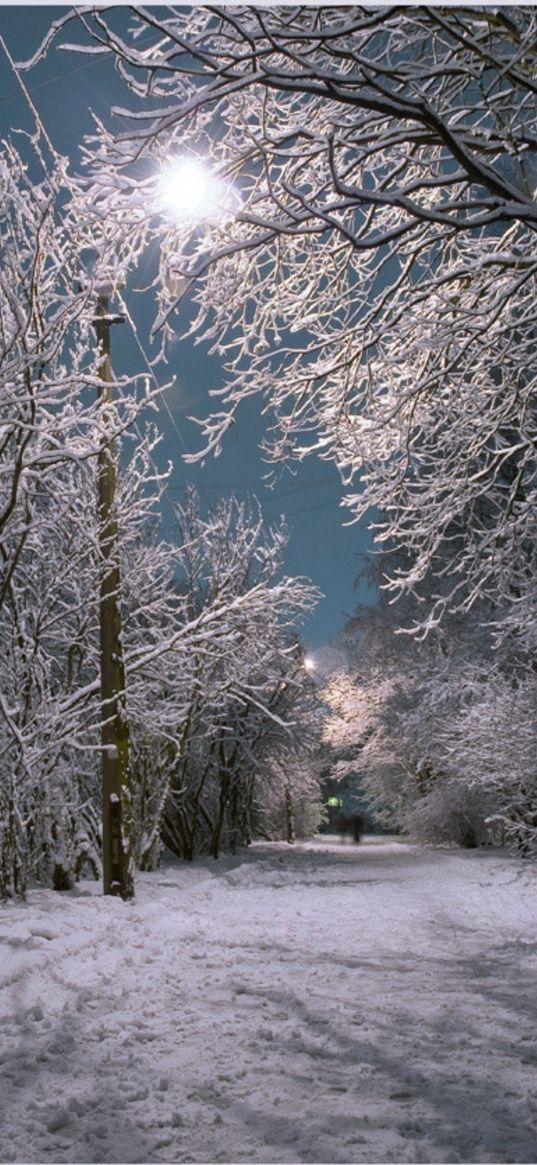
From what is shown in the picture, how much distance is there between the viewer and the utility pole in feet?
32.1

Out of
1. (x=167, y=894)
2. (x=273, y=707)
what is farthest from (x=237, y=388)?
(x=273, y=707)

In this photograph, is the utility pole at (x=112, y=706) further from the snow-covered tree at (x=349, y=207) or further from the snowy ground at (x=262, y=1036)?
the snow-covered tree at (x=349, y=207)

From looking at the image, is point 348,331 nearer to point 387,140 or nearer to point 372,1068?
point 387,140

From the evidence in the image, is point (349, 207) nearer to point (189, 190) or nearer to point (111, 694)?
point (189, 190)

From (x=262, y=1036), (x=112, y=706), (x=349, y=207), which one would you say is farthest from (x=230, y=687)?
(x=349, y=207)

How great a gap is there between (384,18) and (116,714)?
23.1 feet

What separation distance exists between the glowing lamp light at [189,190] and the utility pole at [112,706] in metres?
3.57

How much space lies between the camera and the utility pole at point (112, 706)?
9.78 metres

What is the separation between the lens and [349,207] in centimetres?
540

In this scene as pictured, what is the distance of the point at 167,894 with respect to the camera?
11.1 metres

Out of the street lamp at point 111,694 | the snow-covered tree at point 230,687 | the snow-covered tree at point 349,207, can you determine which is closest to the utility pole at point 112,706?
the street lamp at point 111,694

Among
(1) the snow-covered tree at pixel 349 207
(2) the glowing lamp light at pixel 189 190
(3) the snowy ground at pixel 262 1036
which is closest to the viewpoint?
(3) the snowy ground at pixel 262 1036

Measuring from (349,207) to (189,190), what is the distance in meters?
1.10

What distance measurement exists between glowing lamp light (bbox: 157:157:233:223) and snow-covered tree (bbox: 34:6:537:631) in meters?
0.07
